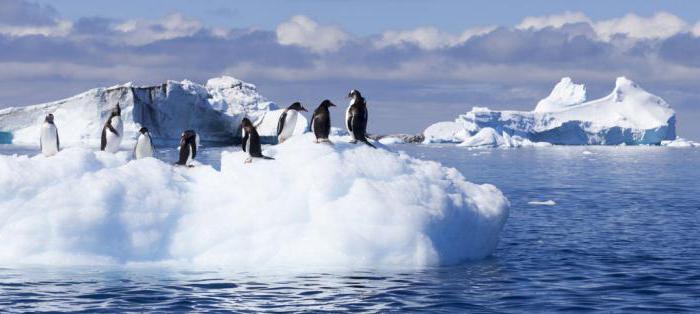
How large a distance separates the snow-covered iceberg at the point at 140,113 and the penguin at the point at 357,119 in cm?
5045

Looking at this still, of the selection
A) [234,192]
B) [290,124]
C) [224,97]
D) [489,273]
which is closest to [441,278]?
[489,273]

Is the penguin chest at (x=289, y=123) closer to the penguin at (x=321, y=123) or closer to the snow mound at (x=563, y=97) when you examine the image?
the penguin at (x=321, y=123)

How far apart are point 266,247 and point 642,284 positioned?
561 centimetres

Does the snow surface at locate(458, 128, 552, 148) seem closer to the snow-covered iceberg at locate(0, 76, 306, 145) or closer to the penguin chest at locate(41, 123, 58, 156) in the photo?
the snow-covered iceberg at locate(0, 76, 306, 145)

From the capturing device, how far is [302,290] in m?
12.5

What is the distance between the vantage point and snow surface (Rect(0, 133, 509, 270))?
14.5 m

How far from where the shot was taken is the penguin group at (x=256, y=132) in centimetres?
1655

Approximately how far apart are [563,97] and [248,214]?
4748 inches

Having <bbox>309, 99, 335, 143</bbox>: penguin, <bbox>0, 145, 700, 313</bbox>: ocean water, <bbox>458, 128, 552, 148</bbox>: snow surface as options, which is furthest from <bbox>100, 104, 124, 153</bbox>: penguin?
<bbox>458, 128, 552, 148</bbox>: snow surface

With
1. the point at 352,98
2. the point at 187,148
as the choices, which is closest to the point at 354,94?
the point at 352,98

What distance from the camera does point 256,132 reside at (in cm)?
1630

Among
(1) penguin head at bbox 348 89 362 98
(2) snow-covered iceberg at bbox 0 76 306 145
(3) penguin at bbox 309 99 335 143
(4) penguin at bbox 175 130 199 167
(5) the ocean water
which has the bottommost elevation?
(5) the ocean water

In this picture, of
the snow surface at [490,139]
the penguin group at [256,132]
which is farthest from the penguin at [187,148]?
the snow surface at [490,139]

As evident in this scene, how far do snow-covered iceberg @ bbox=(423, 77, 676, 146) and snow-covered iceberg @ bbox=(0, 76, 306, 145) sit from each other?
47.2 m
